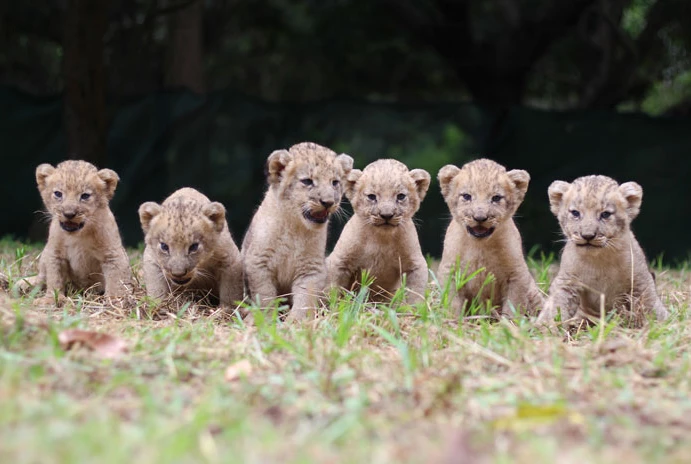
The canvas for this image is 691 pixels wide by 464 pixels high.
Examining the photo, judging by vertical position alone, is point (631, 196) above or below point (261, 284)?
above

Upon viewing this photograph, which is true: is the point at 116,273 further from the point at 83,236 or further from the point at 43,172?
the point at 43,172

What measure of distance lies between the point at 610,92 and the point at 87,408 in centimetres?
1478

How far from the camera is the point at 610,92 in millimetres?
16688

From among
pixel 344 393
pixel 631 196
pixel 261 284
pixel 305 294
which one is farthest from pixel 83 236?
pixel 631 196

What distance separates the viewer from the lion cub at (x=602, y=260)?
616 centimetres

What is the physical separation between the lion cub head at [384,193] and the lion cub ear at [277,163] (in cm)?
48

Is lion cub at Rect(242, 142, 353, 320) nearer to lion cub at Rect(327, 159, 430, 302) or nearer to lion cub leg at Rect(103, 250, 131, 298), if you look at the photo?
lion cub at Rect(327, 159, 430, 302)

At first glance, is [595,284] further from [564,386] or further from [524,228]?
[524,228]

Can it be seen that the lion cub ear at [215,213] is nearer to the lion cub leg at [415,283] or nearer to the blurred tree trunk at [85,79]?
the lion cub leg at [415,283]

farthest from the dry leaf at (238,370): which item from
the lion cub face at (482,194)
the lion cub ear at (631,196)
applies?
the lion cub ear at (631,196)

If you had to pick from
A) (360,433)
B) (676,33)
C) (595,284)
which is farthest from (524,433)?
(676,33)

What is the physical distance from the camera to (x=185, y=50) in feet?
52.4

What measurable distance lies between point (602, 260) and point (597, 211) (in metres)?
0.35

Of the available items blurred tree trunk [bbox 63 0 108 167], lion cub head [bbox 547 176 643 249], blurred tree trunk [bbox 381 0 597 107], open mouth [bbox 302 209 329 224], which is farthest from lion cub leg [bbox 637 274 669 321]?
blurred tree trunk [bbox 381 0 597 107]
